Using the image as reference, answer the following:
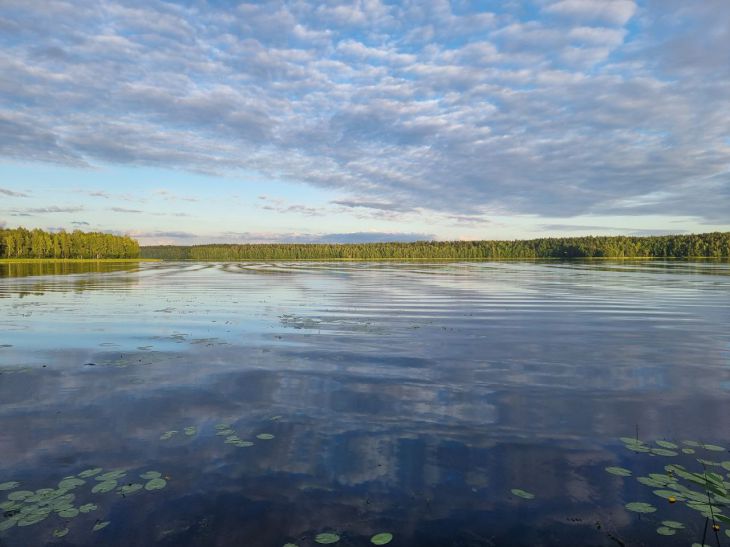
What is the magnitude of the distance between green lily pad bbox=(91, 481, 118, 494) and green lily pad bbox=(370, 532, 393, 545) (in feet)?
12.1

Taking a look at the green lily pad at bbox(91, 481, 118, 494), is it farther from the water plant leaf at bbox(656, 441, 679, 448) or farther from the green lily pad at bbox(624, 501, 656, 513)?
the water plant leaf at bbox(656, 441, 679, 448)

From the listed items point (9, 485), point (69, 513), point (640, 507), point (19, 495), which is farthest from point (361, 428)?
point (9, 485)

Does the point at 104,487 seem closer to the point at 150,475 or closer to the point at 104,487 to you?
the point at 104,487

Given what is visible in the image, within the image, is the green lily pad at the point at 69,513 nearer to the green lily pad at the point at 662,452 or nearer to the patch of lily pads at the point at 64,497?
the patch of lily pads at the point at 64,497

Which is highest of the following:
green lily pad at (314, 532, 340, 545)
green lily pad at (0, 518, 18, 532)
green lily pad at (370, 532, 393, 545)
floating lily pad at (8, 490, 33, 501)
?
floating lily pad at (8, 490, 33, 501)

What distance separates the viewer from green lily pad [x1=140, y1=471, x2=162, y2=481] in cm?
679

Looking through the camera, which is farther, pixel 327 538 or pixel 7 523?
pixel 7 523

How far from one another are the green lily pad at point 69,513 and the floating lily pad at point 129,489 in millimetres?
566

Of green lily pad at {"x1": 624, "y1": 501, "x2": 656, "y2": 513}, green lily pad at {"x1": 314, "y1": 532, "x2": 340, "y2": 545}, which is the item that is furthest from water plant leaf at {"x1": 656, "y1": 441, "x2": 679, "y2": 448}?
green lily pad at {"x1": 314, "y1": 532, "x2": 340, "y2": 545}

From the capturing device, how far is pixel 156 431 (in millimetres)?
8555

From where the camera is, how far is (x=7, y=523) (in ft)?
18.4

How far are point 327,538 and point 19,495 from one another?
4173 mm

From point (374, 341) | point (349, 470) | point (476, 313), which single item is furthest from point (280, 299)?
point (349, 470)

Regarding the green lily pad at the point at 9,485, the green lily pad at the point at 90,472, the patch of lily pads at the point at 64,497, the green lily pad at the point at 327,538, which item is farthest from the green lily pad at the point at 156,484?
the green lily pad at the point at 327,538
